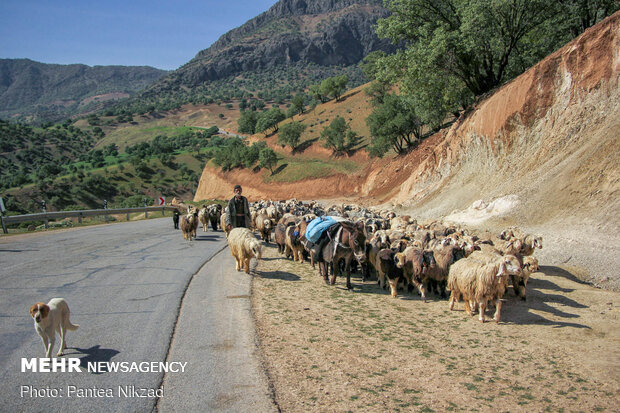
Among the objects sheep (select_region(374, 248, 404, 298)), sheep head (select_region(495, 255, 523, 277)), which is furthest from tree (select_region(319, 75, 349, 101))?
sheep head (select_region(495, 255, 523, 277))

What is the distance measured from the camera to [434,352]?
6.88 meters

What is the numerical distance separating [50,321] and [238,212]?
890 cm

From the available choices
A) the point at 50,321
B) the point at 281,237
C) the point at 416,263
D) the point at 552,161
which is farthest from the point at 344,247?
the point at 552,161

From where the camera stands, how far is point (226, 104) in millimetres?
156250

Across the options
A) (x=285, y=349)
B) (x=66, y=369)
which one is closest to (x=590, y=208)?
(x=285, y=349)

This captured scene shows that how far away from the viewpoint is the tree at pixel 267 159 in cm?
6219

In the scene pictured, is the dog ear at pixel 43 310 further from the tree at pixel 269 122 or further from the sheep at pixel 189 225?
the tree at pixel 269 122

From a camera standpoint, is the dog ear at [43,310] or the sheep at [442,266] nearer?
the dog ear at [43,310]

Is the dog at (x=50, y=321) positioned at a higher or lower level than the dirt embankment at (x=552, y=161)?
lower

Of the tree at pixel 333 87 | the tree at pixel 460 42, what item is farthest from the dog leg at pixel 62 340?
the tree at pixel 333 87

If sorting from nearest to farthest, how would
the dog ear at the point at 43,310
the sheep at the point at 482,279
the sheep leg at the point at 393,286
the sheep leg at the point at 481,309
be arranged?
the dog ear at the point at 43,310 < the sheep at the point at 482,279 < the sheep leg at the point at 481,309 < the sheep leg at the point at 393,286

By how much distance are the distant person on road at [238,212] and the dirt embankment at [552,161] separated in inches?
418

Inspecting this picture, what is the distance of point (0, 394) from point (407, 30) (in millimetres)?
28471

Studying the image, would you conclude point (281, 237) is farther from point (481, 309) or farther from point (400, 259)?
point (481, 309)
